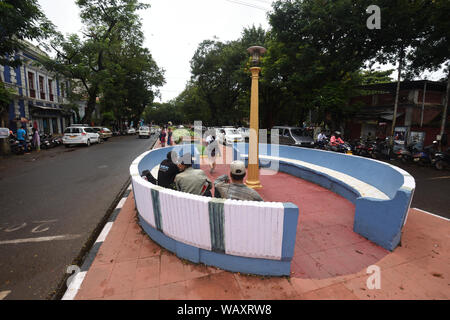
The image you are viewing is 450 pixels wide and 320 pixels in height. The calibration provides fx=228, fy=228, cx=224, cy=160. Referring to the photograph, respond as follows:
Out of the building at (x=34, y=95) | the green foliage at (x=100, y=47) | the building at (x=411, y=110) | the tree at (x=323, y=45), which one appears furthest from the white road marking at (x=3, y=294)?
the green foliage at (x=100, y=47)

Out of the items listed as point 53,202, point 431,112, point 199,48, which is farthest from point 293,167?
point 199,48

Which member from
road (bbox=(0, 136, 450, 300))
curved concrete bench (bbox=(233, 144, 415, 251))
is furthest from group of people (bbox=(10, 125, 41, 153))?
curved concrete bench (bbox=(233, 144, 415, 251))

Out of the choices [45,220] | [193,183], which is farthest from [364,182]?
[45,220]

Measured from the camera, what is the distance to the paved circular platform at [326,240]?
3.04m

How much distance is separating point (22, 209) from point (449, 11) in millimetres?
17805

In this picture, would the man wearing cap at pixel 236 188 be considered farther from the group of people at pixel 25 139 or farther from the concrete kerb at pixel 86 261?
the group of people at pixel 25 139

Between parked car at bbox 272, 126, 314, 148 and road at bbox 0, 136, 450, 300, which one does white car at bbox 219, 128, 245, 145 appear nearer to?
parked car at bbox 272, 126, 314, 148

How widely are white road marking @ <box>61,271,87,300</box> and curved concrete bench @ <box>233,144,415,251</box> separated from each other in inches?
167

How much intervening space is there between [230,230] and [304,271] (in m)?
1.16

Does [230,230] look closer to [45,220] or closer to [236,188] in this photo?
[236,188]

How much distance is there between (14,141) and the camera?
14.1 meters

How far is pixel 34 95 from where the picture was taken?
76.4 ft

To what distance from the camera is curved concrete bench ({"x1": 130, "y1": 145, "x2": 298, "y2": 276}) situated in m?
2.57
